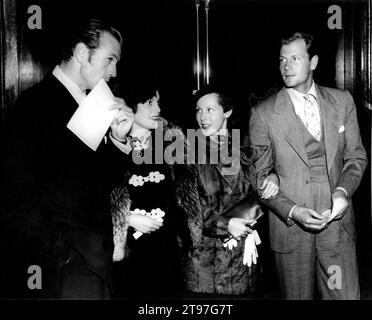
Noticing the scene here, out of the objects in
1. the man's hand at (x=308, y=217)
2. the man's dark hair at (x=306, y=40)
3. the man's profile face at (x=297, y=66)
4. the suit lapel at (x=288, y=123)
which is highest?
the man's dark hair at (x=306, y=40)

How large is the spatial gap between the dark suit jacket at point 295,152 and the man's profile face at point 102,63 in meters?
0.80

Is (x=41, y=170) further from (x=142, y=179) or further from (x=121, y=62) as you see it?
(x=121, y=62)

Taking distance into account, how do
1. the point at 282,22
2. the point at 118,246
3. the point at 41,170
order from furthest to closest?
the point at 282,22 < the point at 118,246 < the point at 41,170

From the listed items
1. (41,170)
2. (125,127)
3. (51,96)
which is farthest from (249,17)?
(41,170)

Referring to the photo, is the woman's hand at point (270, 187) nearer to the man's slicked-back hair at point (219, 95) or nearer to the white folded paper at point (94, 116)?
the man's slicked-back hair at point (219, 95)

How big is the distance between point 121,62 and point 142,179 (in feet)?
2.12

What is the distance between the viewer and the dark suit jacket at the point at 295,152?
265cm

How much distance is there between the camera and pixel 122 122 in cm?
270

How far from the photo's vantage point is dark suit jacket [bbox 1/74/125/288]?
2.17m

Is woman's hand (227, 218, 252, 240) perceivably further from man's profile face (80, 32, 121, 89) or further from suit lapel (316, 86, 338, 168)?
man's profile face (80, 32, 121, 89)

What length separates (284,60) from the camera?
2762 mm

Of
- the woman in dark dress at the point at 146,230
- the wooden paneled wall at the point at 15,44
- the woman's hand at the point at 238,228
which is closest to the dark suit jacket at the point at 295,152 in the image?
the woman's hand at the point at 238,228

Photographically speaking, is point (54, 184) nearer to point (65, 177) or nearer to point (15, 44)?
point (65, 177)

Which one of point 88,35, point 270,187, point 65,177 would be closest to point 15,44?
point 88,35
